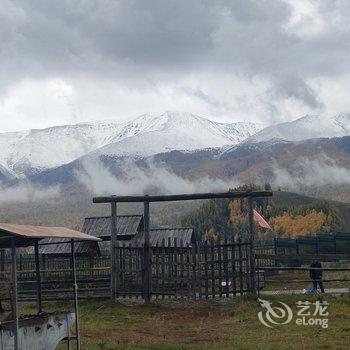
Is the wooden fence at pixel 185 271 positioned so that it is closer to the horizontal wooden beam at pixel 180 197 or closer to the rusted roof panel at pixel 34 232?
the horizontal wooden beam at pixel 180 197

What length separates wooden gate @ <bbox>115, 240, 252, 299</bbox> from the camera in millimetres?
22094

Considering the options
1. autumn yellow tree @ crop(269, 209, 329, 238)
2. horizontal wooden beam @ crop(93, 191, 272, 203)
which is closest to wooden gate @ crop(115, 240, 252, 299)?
horizontal wooden beam @ crop(93, 191, 272, 203)

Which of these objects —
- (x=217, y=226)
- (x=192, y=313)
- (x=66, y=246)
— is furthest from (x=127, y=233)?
(x=217, y=226)

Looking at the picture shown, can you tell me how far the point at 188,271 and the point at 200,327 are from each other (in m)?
4.35

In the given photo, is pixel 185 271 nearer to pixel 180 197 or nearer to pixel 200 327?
pixel 180 197

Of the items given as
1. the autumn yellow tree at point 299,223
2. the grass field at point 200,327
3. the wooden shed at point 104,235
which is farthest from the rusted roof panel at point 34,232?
the autumn yellow tree at point 299,223

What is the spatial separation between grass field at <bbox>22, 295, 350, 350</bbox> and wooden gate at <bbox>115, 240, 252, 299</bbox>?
62 cm

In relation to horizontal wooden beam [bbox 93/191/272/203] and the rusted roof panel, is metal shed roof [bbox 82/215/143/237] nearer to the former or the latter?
horizontal wooden beam [bbox 93/191/272/203]

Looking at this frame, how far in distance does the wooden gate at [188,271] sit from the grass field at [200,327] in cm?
62

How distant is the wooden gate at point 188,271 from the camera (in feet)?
72.5

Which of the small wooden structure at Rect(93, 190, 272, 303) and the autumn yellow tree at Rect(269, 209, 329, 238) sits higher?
the small wooden structure at Rect(93, 190, 272, 303)

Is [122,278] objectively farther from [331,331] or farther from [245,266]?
[331,331]

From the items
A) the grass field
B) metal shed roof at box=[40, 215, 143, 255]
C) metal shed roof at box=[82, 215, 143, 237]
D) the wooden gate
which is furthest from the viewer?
metal shed roof at box=[82, 215, 143, 237]

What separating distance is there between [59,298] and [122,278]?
8.74 feet
